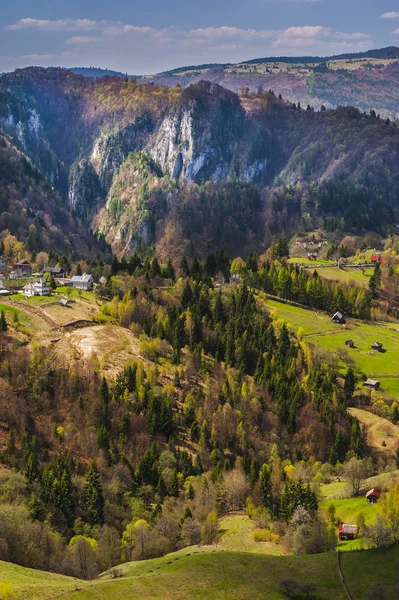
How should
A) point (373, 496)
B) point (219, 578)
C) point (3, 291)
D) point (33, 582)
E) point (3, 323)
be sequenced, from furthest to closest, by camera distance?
point (3, 291), point (3, 323), point (373, 496), point (219, 578), point (33, 582)

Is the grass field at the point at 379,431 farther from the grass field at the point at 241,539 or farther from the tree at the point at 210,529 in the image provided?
the tree at the point at 210,529

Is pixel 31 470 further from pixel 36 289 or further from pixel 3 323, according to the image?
pixel 36 289

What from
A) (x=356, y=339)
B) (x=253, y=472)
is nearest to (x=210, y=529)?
(x=253, y=472)

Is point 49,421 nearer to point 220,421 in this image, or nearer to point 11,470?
point 11,470

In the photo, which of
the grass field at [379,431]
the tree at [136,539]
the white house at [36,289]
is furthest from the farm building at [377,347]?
the tree at [136,539]

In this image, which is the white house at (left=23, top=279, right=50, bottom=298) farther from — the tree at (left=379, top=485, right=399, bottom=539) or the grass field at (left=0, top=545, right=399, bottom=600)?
the tree at (left=379, top=485, right=399, bottom=539)

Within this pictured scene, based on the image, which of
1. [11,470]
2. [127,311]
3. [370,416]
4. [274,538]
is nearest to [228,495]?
[274,538]
